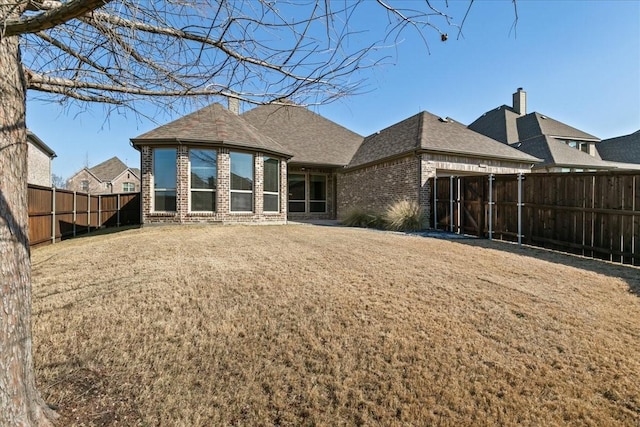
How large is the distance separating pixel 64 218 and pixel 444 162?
14606 mm

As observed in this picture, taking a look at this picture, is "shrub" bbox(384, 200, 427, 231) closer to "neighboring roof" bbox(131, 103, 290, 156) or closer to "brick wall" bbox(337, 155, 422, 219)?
"brick wall" bbox(337, 155, 422, 219)

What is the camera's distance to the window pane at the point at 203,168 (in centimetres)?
1098

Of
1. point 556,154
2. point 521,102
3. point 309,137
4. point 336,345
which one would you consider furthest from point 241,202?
point 521,102

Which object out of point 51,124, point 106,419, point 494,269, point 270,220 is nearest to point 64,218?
point 270,220

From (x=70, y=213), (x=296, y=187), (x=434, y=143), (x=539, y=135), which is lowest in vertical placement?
(x=70, y=213)

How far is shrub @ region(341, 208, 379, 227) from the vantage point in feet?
41.8

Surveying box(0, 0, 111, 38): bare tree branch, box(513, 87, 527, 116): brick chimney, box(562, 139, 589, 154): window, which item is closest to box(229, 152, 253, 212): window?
box(0, 0, 111, 38): bare tree branch

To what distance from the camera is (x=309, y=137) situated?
1862 centimetres

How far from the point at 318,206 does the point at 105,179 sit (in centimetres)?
4052

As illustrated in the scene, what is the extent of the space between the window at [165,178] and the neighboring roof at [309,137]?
20.1 ft

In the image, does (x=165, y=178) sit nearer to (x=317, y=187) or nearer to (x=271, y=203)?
(x=271, y=203)

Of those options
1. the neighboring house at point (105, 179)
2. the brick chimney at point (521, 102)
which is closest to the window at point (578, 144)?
the brick chimney at point (521, 102)

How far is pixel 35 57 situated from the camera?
2367 mm

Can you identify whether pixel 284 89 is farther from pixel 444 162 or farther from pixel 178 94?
pixel 444 162
